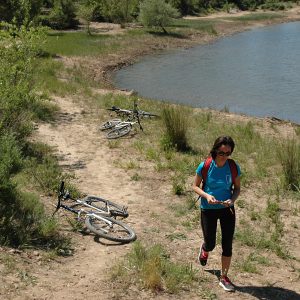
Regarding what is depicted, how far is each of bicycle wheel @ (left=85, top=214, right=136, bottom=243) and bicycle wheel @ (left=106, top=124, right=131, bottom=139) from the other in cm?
603

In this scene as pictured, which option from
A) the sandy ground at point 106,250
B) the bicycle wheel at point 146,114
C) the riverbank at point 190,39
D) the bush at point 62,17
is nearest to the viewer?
the sandy ground at point 106,250

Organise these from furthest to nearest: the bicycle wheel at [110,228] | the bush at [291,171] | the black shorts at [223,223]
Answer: the bush at [291,171] < the bicycle wheel at [110,228] < the black shorts at [223,223]

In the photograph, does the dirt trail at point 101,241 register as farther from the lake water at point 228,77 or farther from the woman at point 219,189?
the lake water at point 228,77

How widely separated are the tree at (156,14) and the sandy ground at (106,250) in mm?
39375

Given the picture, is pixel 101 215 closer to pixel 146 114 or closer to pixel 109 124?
pixel 109 124

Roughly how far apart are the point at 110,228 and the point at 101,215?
1.19ft

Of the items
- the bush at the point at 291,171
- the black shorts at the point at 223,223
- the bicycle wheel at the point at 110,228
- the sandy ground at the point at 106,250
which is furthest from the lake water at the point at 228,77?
the black shorts at the point at 223,223

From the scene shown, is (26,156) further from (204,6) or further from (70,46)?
(204,6)

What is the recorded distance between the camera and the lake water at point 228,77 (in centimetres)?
2464

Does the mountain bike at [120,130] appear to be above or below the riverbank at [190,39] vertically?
below

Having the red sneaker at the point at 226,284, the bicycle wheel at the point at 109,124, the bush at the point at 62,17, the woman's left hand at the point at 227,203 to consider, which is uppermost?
the bush at the point at 62,17

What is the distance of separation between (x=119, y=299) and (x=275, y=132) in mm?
11851

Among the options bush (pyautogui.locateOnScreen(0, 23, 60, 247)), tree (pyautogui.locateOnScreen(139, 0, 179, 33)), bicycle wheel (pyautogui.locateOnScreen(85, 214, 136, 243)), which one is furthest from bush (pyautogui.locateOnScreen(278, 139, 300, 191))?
tree (pyautogui.locateOnScreen(139, 0, 179, 33))

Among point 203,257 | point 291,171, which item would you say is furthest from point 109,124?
point 203,257
